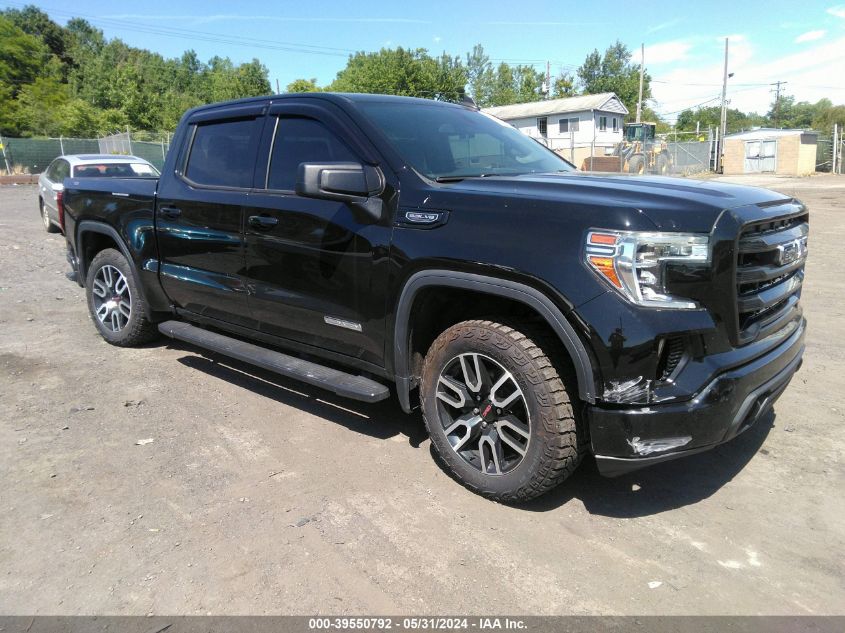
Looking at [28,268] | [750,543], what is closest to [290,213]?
[750,543]

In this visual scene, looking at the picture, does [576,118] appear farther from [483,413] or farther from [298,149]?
[483,413]

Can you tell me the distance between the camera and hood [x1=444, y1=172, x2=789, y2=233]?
260cm

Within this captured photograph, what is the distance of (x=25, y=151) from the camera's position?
35406 millimetres

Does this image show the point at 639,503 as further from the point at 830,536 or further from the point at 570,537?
the point at 830,536

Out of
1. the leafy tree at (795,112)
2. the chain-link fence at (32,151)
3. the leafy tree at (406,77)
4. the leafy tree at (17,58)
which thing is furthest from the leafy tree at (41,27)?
the leafy tree at (795,112)

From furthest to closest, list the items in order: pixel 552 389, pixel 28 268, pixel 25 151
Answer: pixel 25 151
pixel 28 268
pixel 552 389

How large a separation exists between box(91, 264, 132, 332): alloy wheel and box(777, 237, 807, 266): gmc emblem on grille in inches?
194

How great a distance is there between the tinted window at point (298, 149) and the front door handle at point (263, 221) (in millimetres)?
206

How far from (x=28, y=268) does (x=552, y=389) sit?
9900mm

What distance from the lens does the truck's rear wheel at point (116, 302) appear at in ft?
17.9

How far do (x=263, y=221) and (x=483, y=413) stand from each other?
1.89m

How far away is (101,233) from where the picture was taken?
5629mm

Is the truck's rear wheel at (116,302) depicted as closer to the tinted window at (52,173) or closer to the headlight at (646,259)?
the headlight at (646,259)

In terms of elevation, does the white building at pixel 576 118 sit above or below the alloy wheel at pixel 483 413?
above
